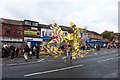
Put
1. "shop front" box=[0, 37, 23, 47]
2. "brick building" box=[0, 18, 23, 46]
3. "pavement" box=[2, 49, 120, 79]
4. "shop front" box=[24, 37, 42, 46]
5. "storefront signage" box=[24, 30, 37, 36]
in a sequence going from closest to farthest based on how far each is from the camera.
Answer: "pavement" box=[2, 49, 120, 79], "shop front" box=[0, 37, 23, 47], "brick building" box=[0, 18, 23, 46], "shop front" box=[24, 37, 42, 46], "storefront signage" box=[24, 30, 37, 36]

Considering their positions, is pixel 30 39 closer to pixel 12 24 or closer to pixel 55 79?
pixel 12 24

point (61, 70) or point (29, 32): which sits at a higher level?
point (29, 32)

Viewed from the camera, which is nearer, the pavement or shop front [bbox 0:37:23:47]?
the pavement

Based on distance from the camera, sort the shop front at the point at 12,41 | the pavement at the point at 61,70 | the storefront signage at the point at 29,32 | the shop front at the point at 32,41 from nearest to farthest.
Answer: the pavement at the point at 61,70 < the shop front at the point at 12,41 < the shop front at the point at 32,41 < the storefront signage at the point at 29,32

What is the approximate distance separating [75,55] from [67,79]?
18.8 feet

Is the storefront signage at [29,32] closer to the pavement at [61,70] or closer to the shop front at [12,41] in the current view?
the shop front at [12,41]

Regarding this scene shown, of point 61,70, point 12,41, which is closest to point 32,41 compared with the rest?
point 12,41

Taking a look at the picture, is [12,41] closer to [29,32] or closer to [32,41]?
[29,32]

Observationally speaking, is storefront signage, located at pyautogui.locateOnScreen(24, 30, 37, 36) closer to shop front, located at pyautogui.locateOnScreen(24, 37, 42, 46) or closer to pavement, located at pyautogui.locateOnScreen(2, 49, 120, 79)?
shop front, located at pyautogui.locateOnScreen(24, 37, 42, 46)

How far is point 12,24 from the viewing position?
144 feet

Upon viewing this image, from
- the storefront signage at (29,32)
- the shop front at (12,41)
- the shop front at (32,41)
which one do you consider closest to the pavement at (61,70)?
the shop front at (12,41)

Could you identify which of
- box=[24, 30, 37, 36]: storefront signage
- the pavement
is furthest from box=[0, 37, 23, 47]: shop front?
the pavement

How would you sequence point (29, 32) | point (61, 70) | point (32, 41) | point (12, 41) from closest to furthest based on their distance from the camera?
point (61, 70)
point (12, 41)
point (29, 32)
point (32, 41)

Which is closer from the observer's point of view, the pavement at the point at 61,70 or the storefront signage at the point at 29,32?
the pavement at the point at 61,70
